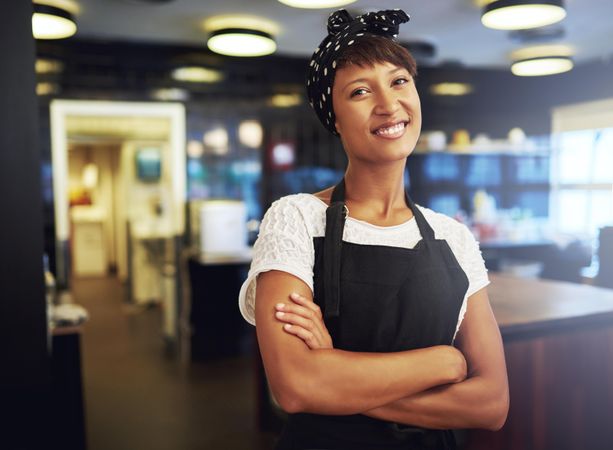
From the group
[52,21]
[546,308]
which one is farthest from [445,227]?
[52,21]

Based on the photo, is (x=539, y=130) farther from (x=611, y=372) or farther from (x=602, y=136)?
(x=611, y=372)

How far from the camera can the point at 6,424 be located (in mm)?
1367

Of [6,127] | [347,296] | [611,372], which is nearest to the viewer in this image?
[347,296]

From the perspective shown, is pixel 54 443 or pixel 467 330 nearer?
pixel 467 330

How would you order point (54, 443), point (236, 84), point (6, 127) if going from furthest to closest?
point (236, 84) < point (54, 443) < point (6, 127)

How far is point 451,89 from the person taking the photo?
22.9 feet

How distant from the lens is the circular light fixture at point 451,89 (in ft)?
22.6

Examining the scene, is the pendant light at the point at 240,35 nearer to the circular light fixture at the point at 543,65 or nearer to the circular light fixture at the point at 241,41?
the circular light fixture at the point at 241,41

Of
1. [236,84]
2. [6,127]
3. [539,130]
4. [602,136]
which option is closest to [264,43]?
[236,84]

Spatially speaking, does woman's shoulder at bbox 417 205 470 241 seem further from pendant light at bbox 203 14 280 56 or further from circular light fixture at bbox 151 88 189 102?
circular light fixture at bbox 151 88 189 102

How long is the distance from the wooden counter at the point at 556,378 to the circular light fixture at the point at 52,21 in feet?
11.5

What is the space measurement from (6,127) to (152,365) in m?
4.06

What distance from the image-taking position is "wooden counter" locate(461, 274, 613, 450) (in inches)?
81.1

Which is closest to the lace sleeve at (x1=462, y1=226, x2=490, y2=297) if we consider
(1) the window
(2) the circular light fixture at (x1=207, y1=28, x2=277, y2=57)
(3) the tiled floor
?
(3) the tiled floor
